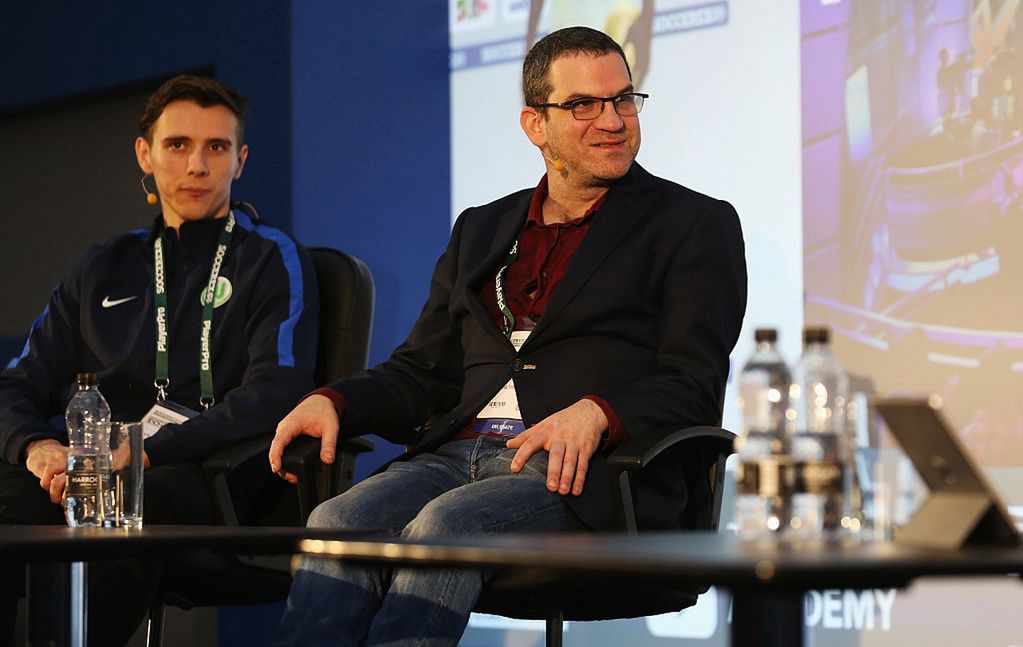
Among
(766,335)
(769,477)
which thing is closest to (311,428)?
(766,335)

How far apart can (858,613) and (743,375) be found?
1.65 m

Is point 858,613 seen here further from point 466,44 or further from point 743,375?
point 466,44

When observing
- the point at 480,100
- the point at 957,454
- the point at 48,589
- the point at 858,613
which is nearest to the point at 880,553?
the point at 957,454

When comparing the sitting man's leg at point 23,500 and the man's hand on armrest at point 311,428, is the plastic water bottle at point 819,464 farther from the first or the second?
the sitting man's leg at point 23,500

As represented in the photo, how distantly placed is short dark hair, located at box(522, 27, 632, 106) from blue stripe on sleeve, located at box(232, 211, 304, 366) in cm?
71

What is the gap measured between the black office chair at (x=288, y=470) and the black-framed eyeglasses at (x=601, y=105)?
0.71 m

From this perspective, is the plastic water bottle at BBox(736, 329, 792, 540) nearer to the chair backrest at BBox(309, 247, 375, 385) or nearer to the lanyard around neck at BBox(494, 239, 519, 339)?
the lanyard around neck at BBox(494, 239, 519, 339)

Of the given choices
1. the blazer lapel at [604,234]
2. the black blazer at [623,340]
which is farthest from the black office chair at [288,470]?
the blazer lapel at [604,234]

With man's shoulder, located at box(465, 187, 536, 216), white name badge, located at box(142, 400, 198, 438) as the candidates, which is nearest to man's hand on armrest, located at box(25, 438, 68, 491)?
white name badge, located at box(142, 400, 198, 438)

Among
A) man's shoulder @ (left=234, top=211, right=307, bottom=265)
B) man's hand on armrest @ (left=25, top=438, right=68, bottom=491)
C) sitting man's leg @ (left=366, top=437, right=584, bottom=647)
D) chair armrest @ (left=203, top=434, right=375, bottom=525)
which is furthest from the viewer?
man's shoulder @ (left=234, top=211, right=307, bottom=265)

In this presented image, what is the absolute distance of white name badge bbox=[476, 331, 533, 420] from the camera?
2582 millimetres

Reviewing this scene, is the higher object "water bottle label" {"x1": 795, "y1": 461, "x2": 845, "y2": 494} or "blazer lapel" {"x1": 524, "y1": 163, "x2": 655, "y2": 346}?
"blazer lapel" {"x1": 524, "y1": 163, "x2": 655, "y2": 346}

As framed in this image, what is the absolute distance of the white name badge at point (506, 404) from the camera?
8.47ft

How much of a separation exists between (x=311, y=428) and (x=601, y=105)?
835mm
